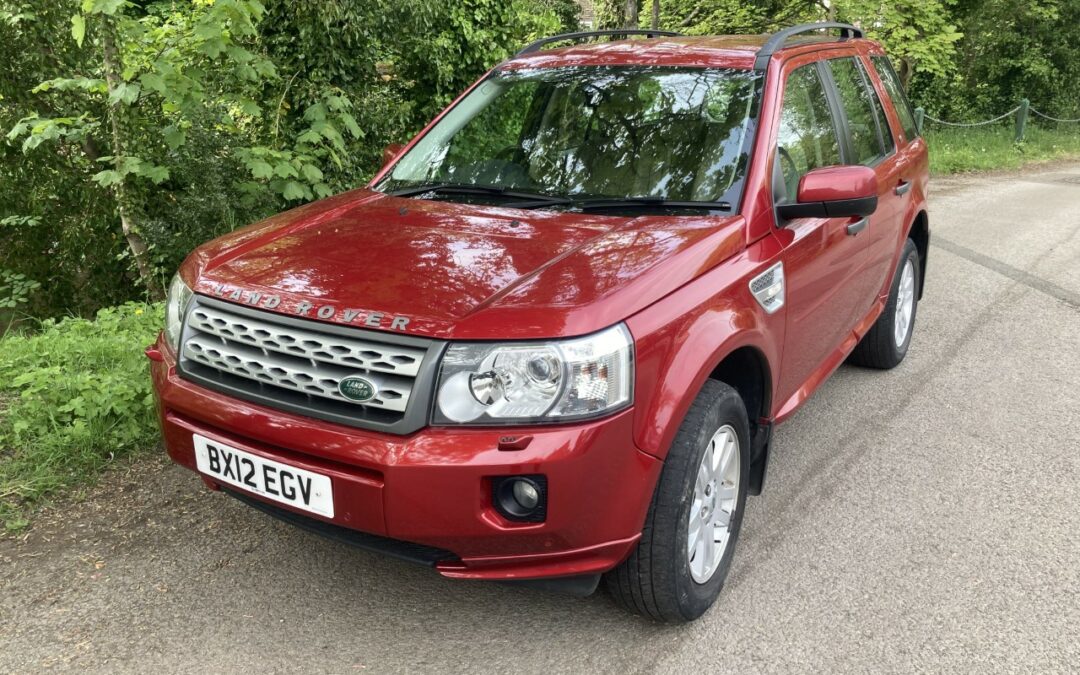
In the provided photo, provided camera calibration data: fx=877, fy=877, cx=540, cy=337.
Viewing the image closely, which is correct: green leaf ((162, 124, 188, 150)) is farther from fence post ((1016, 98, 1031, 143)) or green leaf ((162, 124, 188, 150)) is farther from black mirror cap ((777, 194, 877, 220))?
fence post ((1016, 98, 1031, 143))

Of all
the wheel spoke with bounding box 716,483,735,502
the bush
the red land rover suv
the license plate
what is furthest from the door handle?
the bush

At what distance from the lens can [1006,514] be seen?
3545 mm

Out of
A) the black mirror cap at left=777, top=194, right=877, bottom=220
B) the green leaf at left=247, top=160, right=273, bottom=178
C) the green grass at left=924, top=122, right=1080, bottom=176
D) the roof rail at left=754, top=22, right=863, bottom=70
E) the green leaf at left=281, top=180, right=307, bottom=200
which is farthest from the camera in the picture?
the green grass at left=924, top=122, right=1080, bottom=176

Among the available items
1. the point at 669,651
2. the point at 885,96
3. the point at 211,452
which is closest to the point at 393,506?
the point at 211,452

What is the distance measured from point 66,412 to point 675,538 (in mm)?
2990

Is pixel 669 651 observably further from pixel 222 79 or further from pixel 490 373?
pixel 222 79

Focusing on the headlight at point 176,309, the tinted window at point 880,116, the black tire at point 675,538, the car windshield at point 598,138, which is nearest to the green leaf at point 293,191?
the car windshield at point 598,138

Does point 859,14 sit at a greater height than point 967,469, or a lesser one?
greater

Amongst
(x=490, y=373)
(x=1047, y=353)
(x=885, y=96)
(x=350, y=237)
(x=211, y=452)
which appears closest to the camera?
(x=490, y=373)

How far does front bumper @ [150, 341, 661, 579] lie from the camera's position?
226cm

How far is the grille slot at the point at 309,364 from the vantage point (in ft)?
7.64

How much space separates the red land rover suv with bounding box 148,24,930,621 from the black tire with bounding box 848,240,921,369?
3.73 ft

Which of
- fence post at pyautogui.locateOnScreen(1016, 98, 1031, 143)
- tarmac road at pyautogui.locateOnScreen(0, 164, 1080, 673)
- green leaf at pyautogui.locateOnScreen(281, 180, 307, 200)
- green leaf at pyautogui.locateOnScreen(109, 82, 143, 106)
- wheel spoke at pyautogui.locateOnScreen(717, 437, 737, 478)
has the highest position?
green leaf at pyautogui.locateOnScreen(109, 82, 143, 106)

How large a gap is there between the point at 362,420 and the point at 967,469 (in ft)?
9.48
